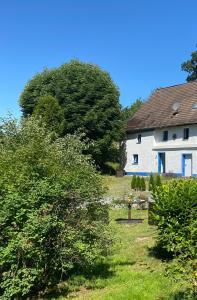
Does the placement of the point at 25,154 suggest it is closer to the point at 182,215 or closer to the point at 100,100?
the point at 182,215

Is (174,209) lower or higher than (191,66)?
lower

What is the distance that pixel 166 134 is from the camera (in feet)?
131

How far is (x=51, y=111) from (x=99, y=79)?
6.91m

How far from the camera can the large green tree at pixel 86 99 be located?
4166cm

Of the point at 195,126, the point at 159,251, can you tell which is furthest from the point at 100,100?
the point at 159,251

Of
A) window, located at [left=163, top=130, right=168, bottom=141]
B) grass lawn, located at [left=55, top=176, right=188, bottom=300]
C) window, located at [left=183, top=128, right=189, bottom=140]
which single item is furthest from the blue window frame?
grass lawn, located at [left=55, top=176, right=188, bottom=300]

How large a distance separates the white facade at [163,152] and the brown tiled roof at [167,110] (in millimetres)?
638

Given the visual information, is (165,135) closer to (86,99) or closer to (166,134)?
(166,134)

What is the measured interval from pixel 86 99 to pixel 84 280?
113 ft

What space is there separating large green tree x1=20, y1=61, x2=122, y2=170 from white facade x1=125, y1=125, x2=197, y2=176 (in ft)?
7.26

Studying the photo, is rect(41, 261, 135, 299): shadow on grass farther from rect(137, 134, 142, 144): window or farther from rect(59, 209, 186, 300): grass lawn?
rect(137, 134, 142, 144): window

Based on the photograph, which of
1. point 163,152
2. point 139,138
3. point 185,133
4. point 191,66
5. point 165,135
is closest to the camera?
point 185,133

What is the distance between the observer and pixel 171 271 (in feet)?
20.1

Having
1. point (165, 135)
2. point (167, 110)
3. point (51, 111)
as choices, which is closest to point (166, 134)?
point (165, 135)
